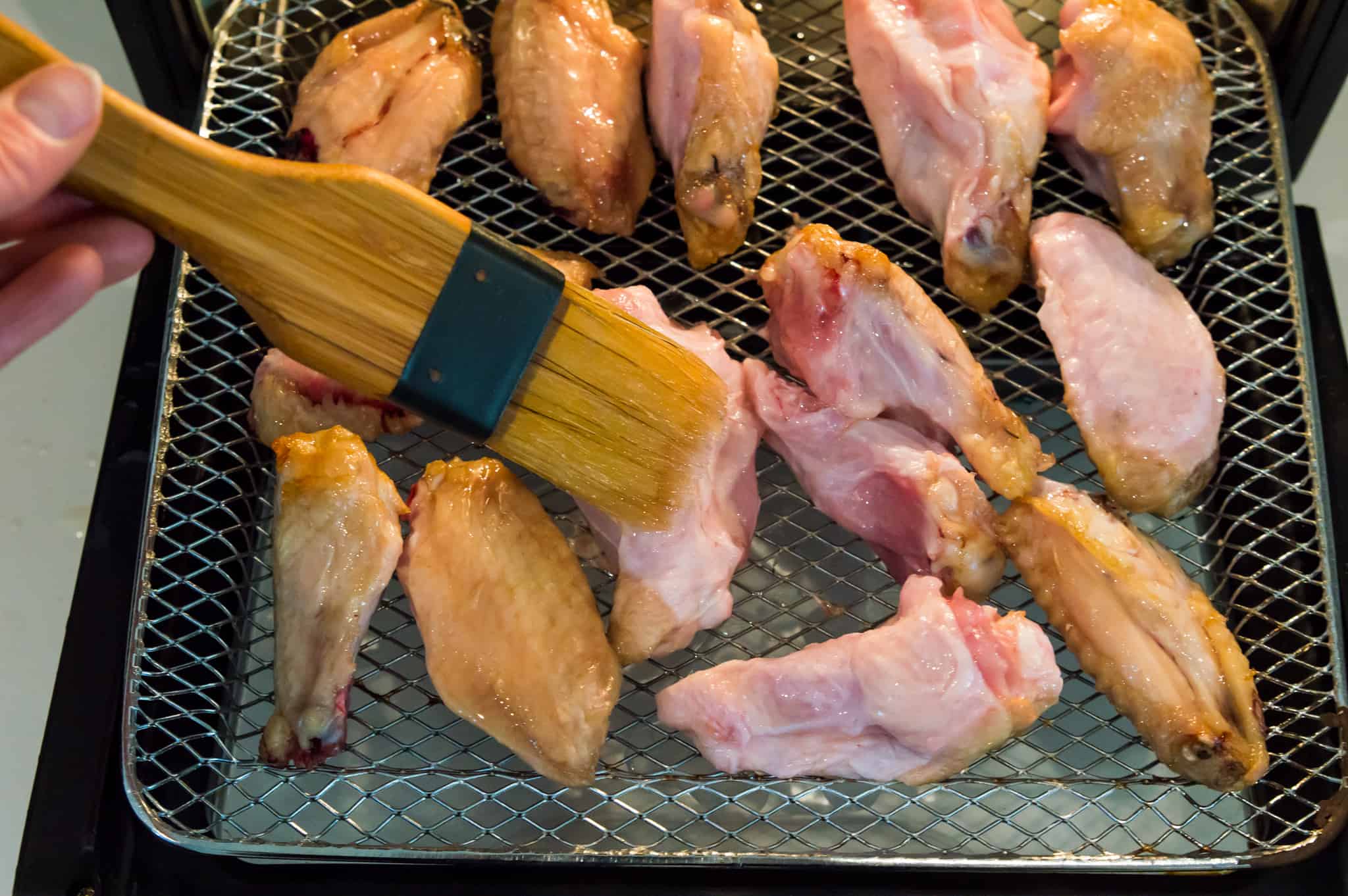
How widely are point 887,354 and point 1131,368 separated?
1.10 feet

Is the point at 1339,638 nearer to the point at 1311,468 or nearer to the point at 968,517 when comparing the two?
the point at 1311,468

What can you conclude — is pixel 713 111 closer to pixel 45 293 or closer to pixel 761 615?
pixel 761 615

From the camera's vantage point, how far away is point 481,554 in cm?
137

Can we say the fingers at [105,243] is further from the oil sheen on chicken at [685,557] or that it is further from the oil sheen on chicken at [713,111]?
the oil sheen on chicken at [713,111]

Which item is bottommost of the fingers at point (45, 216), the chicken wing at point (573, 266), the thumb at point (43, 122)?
the chicken wing at point (573, 266)

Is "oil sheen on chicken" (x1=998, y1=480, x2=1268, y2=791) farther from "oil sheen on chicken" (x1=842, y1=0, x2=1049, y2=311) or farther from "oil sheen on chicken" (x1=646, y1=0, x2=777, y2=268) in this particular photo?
"oil sheen on chicken" (x1=646, y1=0, x2=777, y2=268)

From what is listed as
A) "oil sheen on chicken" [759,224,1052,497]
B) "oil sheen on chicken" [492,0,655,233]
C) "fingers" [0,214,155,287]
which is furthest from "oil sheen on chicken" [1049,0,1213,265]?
"fingers" [0,214,155,287]

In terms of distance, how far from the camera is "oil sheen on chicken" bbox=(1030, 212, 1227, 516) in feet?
4.82

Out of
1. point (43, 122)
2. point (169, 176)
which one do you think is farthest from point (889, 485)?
point (43, 122)

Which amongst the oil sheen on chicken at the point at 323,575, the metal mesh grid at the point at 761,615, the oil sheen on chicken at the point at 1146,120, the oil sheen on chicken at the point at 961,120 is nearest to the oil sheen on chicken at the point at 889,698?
the metal mesh grid at the point at 761,615

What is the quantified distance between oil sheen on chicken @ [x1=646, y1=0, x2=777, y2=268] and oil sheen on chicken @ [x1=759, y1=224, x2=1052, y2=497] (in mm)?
144

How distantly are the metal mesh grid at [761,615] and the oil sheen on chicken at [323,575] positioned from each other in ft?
0.22

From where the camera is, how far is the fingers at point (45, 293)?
4.17 ft

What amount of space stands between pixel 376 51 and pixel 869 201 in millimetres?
800
